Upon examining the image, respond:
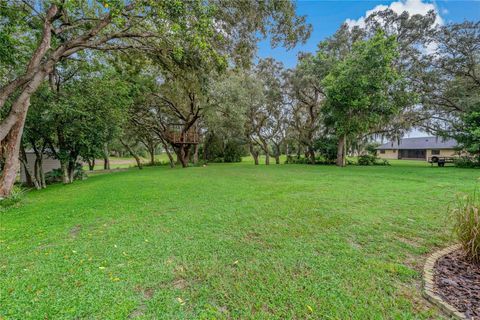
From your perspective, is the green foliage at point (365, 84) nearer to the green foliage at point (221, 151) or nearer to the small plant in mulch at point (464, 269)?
the small plant in mulch at point (464, 269)

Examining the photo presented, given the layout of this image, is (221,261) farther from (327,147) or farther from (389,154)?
(389,154)

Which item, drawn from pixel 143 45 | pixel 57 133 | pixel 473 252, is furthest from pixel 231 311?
pixel 57 133

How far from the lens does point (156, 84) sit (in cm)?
1458

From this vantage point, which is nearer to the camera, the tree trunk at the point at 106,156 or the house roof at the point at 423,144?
the tree trunk at the point at 106,156

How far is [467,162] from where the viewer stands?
14.6 metres

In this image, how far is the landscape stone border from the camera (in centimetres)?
171

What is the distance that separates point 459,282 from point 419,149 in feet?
123

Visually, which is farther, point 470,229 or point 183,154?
point 183,154

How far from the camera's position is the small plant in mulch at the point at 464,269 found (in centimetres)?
183

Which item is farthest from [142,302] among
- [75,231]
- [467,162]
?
[467,162]

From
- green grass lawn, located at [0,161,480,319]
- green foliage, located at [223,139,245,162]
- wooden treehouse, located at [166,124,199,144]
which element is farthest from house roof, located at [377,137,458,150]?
green grass lawn, located at [0,161,480,319]

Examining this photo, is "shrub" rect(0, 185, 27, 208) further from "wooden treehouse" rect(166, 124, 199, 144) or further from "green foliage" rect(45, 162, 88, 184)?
"wooden treehouse" rect(166, 124, 199, 144)

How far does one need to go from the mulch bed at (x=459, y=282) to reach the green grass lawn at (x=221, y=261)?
21 centimetres

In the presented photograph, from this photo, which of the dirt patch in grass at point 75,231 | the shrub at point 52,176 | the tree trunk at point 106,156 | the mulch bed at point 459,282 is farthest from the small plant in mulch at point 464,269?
the shrub at point 52,176
